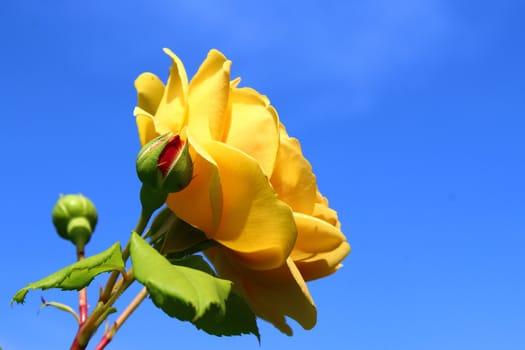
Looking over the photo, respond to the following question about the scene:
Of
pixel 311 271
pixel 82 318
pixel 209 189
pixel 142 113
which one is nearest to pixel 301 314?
pixel 311 271

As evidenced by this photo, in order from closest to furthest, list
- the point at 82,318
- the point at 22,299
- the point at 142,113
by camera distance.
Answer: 1. the point at 22,299
2. the point at 142,113
3. the point at 82,318

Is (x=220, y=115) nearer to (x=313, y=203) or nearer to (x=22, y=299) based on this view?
(x=313, y=203)

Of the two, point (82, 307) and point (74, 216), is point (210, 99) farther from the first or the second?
point (74, 216)

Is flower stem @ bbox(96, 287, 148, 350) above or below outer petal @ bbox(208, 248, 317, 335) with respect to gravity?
below

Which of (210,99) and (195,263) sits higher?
(210,99)

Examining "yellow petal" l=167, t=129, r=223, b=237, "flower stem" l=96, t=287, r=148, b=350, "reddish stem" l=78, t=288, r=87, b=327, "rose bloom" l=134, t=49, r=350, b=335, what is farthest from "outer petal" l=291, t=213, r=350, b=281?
"reddish stem" l=78, t=288, r=87, b=327

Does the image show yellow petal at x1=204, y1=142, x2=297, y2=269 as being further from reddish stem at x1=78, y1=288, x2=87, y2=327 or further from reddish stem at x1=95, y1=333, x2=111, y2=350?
reddish stem at x1=78, y1=288, x2=87, y2=327

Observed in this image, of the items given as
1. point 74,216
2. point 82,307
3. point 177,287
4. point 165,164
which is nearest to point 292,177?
point 165,164
